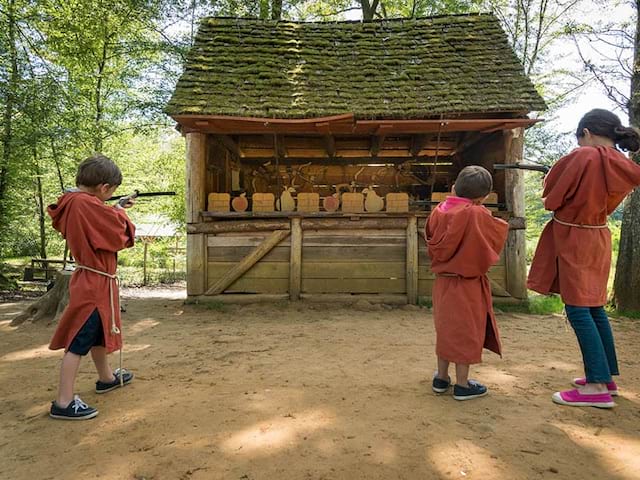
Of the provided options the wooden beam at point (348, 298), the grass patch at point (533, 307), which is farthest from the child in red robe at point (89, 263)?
the grass patch at point (533, 307)

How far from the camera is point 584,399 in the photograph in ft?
8.18

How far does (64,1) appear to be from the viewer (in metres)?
11.9

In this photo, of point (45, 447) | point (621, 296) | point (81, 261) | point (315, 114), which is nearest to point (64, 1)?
point (315, 114)

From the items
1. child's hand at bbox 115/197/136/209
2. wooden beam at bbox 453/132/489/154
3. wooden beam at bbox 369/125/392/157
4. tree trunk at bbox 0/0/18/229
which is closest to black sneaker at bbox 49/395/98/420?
child's hand at bbox 115/197/136/209

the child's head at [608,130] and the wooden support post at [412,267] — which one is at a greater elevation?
the child's head at [608,130]

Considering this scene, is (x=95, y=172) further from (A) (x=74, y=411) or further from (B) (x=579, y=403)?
(B) (x=579, y=403)

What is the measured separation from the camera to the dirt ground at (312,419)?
1822 millimetres

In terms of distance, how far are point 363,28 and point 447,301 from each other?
7320mm

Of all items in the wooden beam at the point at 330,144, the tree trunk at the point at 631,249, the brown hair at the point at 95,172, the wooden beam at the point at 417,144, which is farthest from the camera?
the wooden beam at the point at 417,144

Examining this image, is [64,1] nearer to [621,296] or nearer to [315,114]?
[315,114]

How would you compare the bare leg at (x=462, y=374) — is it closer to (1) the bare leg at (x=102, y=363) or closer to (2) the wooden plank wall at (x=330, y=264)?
(1) the bare leg at (x=102, y=363)

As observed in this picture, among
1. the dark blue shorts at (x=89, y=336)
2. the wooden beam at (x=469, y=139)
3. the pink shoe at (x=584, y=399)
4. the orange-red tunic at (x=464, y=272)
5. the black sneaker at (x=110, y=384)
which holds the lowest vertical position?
the black sneaker at (x=110, y=384)

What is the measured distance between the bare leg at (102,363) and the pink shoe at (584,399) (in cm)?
283

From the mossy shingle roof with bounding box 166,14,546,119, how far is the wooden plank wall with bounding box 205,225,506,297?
1.89m
